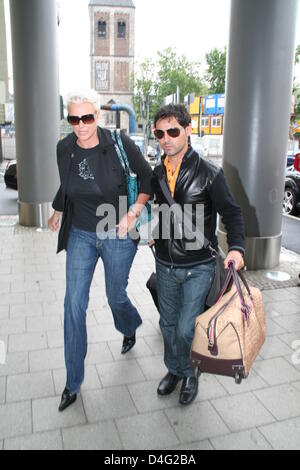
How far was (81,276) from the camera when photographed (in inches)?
117

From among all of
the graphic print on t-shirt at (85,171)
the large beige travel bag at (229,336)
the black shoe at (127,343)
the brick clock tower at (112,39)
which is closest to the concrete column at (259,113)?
the black shoe at (127,343)

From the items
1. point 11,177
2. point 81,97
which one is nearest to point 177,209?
point 81,97

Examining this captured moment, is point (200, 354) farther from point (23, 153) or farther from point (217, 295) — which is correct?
point (23, 153)

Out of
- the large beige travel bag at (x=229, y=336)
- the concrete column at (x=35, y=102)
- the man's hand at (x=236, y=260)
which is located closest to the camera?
the large beige travel bag at (x=229, y=336)

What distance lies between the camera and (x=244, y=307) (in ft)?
8.32

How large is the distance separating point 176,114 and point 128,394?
1.95 m

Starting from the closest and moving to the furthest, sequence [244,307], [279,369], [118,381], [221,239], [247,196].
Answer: [244,307] → [118,381] → [279,369] → [247,196] → [221,239]

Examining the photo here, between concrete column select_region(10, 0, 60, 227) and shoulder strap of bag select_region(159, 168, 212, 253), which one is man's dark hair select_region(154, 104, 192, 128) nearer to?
shoulder strap of bag select_region(159, 168, 212, 253)

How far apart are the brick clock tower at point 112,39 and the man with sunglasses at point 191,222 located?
259 feet

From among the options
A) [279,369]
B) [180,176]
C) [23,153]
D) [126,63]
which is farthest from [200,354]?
[126,63]

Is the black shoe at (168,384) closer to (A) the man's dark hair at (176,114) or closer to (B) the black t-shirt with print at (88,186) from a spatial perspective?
(B) the black t-shirt with print at (88,186)

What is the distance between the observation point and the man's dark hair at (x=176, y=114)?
2.70 meters

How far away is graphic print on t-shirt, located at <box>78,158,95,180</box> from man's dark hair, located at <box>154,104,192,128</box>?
21.2 inches

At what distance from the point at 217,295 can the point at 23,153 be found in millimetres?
6591
